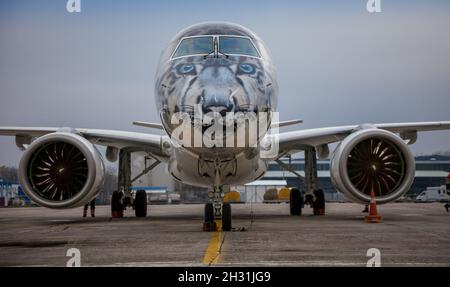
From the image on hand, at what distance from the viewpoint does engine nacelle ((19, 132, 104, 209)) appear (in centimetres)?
1401

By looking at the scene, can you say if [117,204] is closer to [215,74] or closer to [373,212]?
[373,212]

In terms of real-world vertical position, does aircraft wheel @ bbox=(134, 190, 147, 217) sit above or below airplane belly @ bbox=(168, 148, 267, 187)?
below

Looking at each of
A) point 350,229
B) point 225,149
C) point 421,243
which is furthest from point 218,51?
point 421,243

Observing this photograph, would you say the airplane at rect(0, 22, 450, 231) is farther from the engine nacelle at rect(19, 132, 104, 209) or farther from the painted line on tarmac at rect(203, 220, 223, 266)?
the painted line on tarmac at rect(203, 220, 223, 266)

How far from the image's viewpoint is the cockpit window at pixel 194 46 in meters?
11.5

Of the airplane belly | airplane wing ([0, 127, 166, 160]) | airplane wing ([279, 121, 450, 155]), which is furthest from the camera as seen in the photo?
airplane wing ([279, 121, 450, 155])

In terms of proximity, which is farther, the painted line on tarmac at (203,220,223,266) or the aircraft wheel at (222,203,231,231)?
the aircraft wheel at (222,203,231,231)

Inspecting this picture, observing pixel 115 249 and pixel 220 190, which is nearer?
pixel 115 249

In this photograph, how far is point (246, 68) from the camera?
35.9 ft

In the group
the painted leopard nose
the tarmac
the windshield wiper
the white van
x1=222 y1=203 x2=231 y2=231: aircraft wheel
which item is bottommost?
the tarmac

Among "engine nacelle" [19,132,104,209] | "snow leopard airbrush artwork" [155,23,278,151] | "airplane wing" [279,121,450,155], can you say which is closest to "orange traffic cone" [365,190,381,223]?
"airplane wing" [279,121,450,155]

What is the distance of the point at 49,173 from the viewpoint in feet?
47.6
